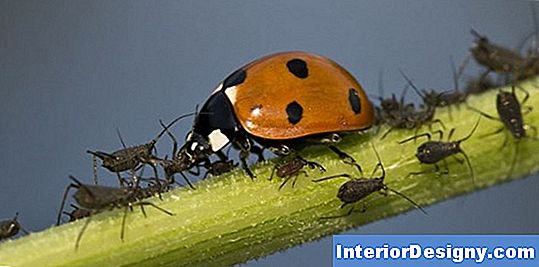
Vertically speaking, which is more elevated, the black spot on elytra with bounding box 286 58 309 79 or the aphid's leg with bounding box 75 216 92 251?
the black spot on elytra with bounding box 286 58 309 79

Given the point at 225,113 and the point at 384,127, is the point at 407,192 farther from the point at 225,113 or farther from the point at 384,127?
the point at 225,113

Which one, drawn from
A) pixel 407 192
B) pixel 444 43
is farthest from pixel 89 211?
pixel 444 43

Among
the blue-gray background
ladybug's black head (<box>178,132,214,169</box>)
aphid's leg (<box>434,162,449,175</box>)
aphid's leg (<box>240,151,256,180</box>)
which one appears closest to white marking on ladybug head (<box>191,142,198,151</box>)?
ladybug's black head (<box>178,132,214,169</box>)

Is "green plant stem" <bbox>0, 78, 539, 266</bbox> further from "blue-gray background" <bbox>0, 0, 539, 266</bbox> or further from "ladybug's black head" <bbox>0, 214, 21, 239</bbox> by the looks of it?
"blue-gray background" <bbox>0, 0, 539, 266</bbox>

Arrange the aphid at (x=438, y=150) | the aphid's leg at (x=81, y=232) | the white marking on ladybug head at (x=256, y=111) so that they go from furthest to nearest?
the white marking on ladybug head at (x=256, y=111)
the aphid at (x=438, y=150)
the aphid's leg at (x=81, y=232)

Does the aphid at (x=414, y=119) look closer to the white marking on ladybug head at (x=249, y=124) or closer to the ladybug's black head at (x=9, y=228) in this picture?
the white marking on ladybug head at (x=249, y=124)

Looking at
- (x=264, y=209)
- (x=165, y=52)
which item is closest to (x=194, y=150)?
(x=264, y=209)

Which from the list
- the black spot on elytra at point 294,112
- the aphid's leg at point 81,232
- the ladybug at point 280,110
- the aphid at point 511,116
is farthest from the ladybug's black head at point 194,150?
the aphid at point 511,116
